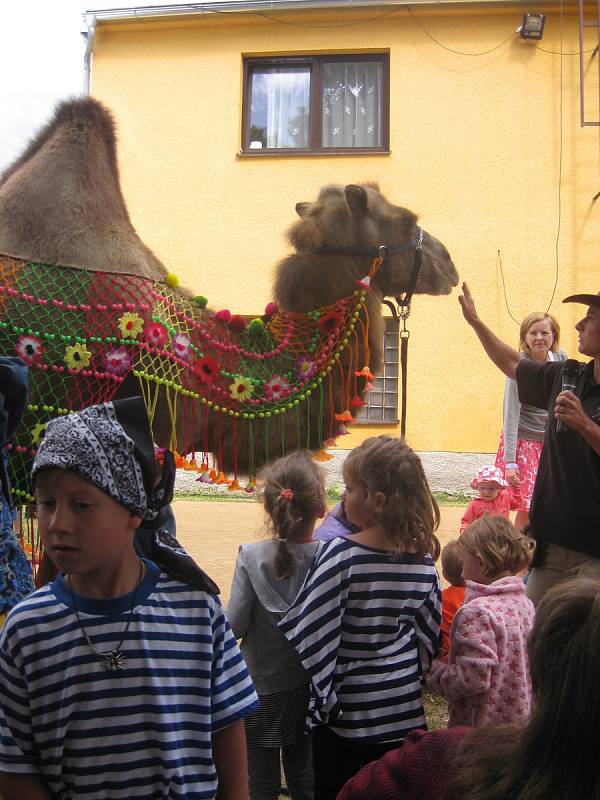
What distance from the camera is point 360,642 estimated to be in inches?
82.6

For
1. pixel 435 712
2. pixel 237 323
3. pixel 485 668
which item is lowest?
pixel 435 712

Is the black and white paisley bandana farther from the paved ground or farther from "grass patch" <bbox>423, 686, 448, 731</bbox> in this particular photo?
the paved ground

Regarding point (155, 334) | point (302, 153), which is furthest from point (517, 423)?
point (302, 153)

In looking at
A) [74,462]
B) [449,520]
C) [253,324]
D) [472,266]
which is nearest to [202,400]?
[253,324]

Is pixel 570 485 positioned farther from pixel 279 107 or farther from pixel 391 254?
pixel 279 107

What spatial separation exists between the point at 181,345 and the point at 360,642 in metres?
1.94

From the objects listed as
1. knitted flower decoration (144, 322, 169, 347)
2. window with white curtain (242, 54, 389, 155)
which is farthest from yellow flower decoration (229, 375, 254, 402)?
window with white curtain (242, 54, 389, 155)

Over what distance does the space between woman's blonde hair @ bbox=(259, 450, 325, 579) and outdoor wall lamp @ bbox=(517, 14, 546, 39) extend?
31.5 ft

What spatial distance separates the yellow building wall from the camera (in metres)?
10.3

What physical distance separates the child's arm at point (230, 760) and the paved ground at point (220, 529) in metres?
3.74

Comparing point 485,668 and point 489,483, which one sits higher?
point 489,483

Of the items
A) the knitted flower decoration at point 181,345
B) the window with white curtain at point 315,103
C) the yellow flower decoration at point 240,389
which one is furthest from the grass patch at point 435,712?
the window with white curtain at point 315,103

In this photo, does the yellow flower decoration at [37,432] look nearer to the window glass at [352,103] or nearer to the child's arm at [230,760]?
the child's arm at [230,760]

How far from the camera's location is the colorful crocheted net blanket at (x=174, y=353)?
3.40m
